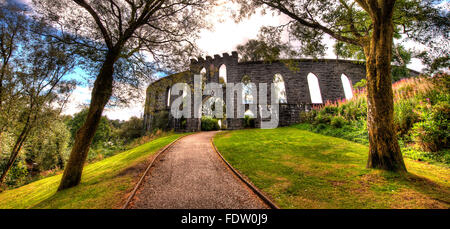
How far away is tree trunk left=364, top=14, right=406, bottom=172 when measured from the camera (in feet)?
13.2

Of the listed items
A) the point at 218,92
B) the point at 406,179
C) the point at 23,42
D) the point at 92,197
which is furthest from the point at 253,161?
the point at 218,92

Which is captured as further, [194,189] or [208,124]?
[208,124]


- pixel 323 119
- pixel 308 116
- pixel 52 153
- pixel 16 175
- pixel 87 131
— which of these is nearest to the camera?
pixel 87 131

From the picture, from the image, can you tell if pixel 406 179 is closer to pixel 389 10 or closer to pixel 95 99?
pixel 389 10

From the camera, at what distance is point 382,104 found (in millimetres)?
4188

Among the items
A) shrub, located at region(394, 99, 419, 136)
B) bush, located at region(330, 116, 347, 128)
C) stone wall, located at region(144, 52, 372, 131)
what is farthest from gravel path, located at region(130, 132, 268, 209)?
stone wall, located at region(144, 52, 372, 131)

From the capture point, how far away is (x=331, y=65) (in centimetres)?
2133

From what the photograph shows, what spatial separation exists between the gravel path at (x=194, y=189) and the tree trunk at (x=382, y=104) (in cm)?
366

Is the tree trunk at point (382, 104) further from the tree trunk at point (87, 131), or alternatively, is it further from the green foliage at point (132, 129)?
the green foliage at point (132, 129)

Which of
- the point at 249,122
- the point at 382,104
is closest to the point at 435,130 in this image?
the point at 382,104

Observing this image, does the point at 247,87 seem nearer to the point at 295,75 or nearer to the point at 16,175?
the point at 295,75

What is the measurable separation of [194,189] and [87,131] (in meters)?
4.61

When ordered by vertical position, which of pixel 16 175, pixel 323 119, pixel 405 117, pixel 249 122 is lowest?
pixel 16 175
